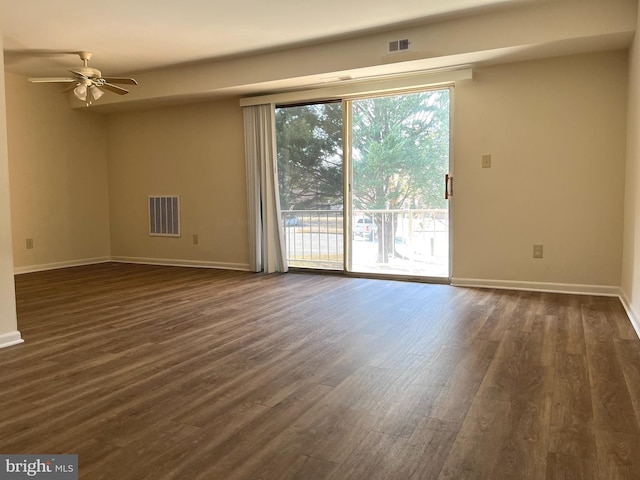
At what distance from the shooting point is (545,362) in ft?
8.29

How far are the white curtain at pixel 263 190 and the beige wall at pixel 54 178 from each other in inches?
105

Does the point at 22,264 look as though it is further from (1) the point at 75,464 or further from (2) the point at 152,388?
(1) the point at 75,464

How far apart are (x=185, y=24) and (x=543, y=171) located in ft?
11.9

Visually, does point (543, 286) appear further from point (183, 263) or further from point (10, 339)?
point (183, 263)

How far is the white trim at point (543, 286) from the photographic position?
4.28 metres

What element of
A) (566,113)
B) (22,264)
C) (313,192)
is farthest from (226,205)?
(566,113)

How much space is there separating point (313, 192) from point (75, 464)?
176 inches

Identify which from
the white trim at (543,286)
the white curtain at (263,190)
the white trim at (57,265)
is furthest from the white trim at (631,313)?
the white trim at (57,265)

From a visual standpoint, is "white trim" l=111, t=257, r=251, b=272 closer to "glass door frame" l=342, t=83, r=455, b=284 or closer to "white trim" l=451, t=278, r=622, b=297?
"glass door frame" l=342, t=83, r=455, b=284

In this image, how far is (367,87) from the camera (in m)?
5.14

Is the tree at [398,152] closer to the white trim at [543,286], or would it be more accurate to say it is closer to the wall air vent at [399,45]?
the wall air vent at [399,45]

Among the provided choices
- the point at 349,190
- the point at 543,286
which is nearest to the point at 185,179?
the point at 349,190

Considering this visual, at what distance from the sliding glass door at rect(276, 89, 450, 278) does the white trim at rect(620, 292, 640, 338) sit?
1711 mm

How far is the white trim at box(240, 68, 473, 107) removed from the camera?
4660mm
